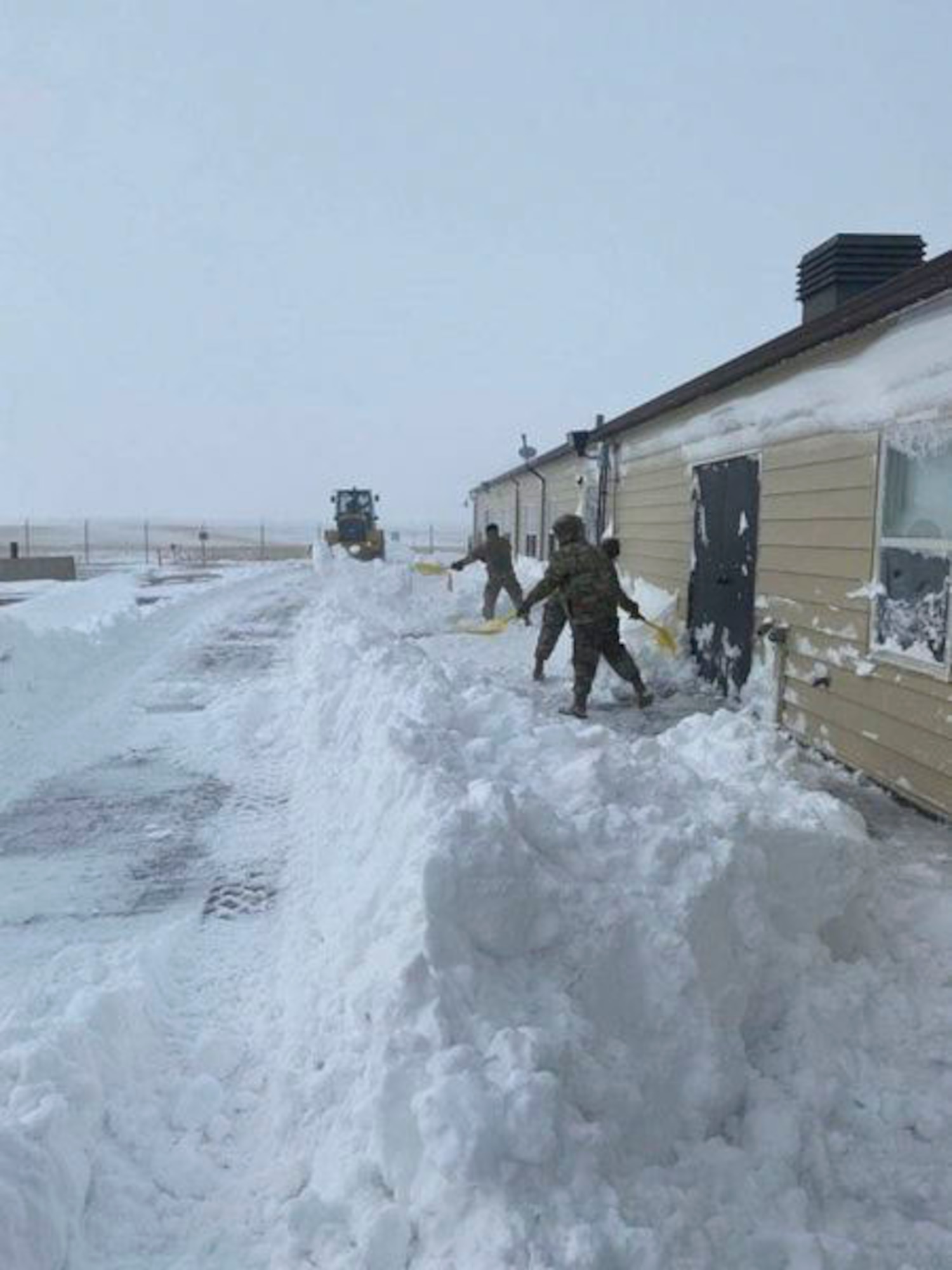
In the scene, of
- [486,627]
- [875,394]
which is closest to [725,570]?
[875,394]

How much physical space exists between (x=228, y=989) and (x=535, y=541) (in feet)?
70.3

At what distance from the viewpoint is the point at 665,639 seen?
10750 millimetres

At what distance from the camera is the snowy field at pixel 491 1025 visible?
101 inches

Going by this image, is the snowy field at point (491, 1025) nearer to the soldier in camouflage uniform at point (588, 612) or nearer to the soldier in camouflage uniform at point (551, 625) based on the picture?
the soldier in camouflage uniform at point (588, 612)


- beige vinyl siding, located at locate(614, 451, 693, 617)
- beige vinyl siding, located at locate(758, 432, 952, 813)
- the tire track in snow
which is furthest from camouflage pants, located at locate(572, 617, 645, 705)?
the tire track in snow

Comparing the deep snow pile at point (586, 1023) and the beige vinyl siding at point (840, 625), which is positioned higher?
the beige vinyl siding at point (840, 625)

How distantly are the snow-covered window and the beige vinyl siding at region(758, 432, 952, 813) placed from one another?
5.3 inches

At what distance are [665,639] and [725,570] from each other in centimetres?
139

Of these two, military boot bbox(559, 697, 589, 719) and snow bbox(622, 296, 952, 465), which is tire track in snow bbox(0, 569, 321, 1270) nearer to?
military boot bbox(559, 697, 589, 719)

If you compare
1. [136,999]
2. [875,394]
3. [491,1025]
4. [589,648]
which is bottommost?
[136,999]

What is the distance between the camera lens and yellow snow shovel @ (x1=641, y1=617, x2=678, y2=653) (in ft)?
35.0

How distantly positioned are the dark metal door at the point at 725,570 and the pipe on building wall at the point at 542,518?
1256 centimetres

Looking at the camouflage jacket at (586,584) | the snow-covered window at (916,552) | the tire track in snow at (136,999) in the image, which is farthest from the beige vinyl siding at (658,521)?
the tire track in snow at (136,999)

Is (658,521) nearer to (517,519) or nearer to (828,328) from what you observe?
(828,328)
